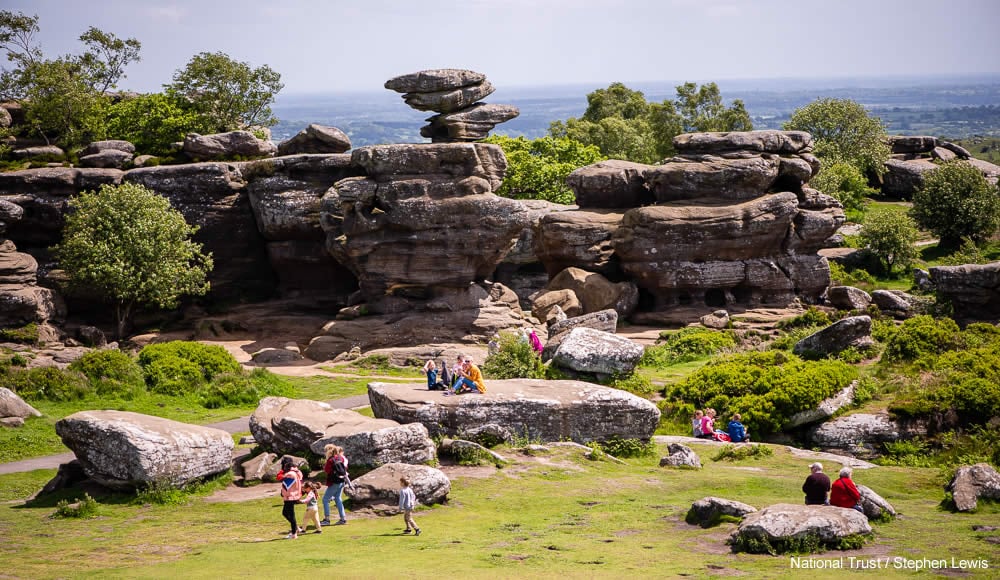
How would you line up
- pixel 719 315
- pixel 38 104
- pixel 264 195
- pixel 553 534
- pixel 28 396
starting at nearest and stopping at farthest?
pixel 553 534
pixel 28 396
pixel 719 315
pixel 264 195
pixel 38 104

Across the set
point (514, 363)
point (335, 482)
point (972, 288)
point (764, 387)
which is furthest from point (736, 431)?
point (972, 288)

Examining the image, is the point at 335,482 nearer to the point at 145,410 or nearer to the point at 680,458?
the point at 680,458

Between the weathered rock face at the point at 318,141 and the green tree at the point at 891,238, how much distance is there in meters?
35.1

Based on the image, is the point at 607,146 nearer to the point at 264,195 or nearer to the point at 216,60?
the point at 216,60

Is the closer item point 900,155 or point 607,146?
point 900,155

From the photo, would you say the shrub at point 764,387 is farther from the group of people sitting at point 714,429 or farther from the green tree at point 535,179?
the green tree at point 535,179

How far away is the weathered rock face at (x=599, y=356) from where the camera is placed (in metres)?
38.3

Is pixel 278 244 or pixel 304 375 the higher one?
pixel 278 244

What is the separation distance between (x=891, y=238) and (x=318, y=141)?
125ft

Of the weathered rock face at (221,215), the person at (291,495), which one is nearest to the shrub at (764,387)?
the person at (291,495)

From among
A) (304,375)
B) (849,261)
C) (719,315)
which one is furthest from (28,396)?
(849,261)

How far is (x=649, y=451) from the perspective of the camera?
3083 cm

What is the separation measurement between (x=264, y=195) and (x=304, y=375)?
15862 mm

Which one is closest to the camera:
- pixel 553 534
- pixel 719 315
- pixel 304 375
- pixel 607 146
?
pixel 553 534
